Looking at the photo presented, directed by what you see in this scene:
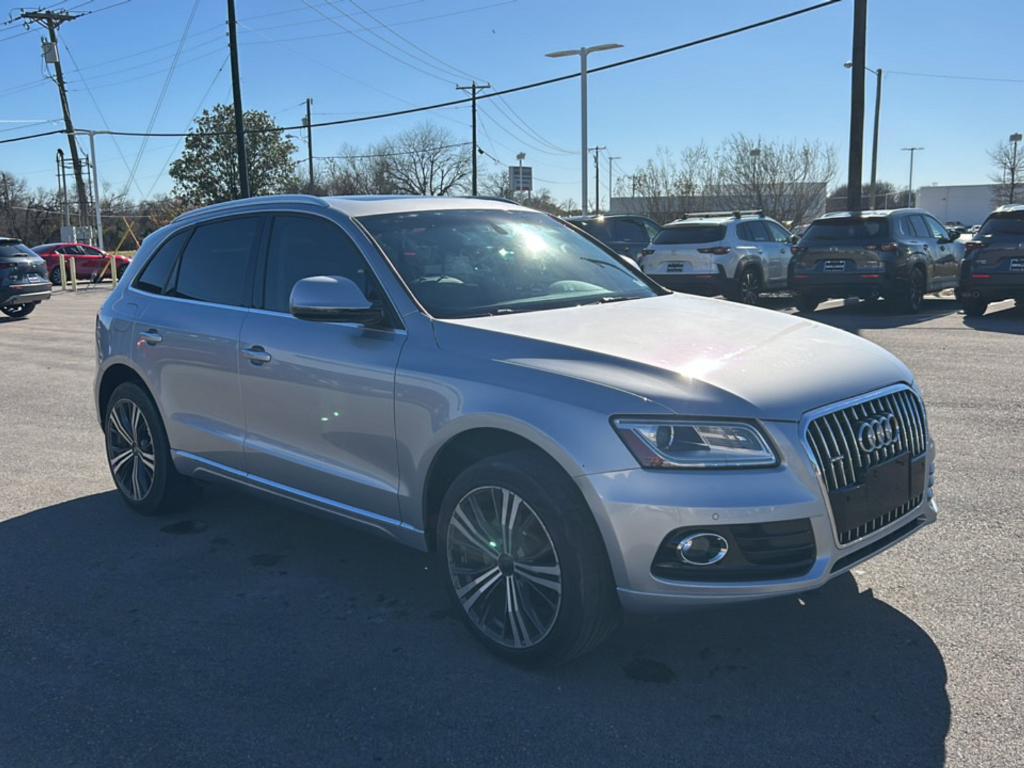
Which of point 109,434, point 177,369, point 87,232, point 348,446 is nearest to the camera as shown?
point 348,446

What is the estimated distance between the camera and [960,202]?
281 ft

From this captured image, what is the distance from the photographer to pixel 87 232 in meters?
43.8

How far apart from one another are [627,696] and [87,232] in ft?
153

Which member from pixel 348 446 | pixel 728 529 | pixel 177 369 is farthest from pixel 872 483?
pixel 177 369

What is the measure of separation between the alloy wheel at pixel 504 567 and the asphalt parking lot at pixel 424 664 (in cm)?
17

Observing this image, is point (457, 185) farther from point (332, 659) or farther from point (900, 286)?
point (332, 659)

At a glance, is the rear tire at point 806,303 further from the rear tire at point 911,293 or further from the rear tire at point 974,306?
the rear tire at point 974,306

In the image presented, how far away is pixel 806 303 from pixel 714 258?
1800mm

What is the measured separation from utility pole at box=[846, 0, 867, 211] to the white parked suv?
16.7ft

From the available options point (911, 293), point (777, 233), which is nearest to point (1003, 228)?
point (911, 293)

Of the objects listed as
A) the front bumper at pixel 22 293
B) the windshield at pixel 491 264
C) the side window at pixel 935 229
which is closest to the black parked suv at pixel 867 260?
the side window at pixel 935 229

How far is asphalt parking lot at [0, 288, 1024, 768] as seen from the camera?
9.60 feet

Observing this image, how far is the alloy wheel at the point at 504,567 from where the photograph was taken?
10.8 feet

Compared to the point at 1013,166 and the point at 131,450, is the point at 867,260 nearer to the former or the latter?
the point at 131,450
